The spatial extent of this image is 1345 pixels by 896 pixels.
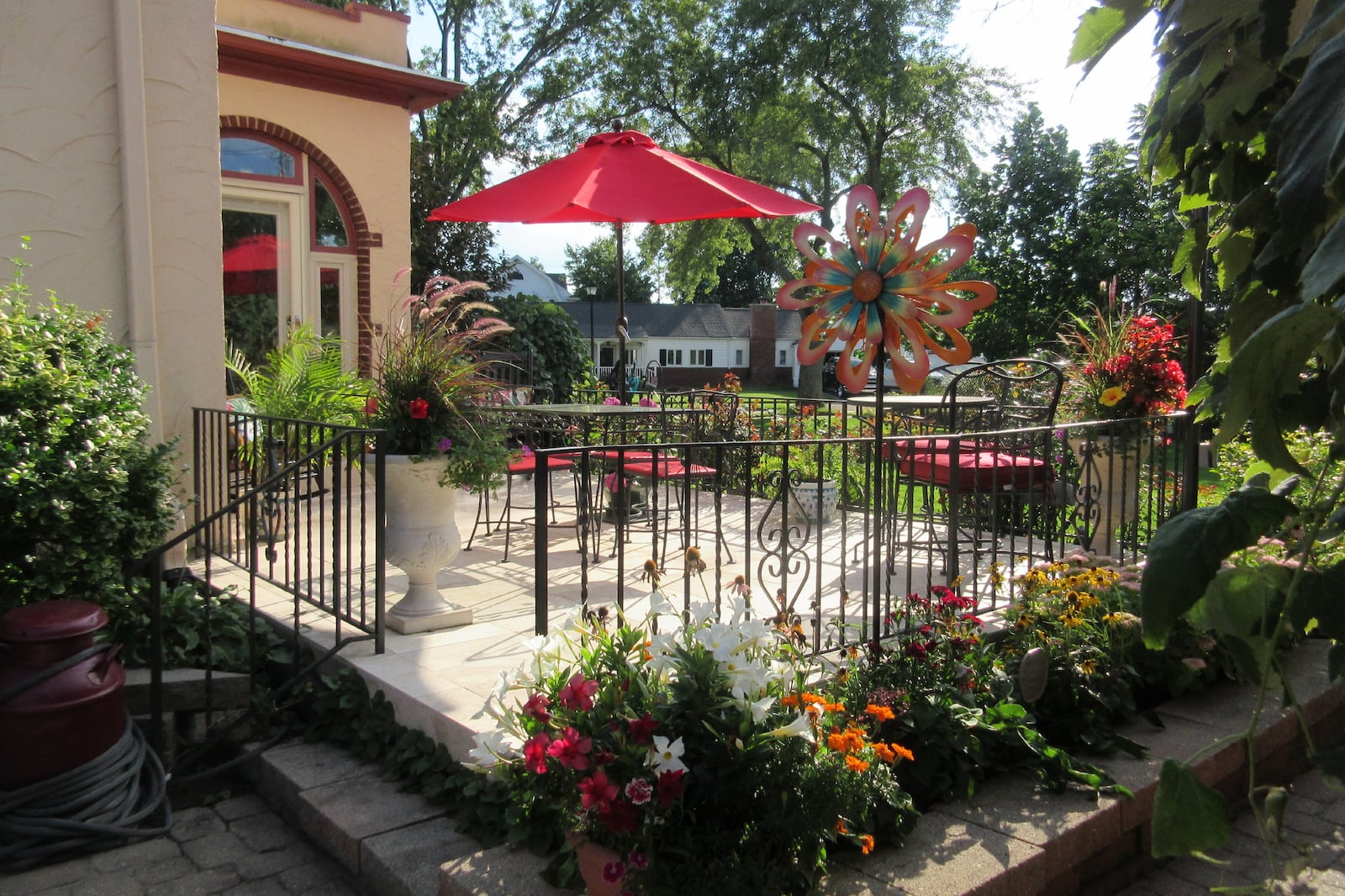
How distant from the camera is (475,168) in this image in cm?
1978

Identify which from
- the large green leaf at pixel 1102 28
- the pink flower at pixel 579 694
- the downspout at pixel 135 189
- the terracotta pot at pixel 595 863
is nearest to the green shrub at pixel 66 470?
the downspout at pixel 135 189

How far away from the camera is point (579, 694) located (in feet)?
7.34

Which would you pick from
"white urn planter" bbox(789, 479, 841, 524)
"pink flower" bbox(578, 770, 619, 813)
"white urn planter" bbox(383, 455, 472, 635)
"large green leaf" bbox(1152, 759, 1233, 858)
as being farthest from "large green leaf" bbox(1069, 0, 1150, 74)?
"white urn planter" bbox(789, 479, 841, 524)

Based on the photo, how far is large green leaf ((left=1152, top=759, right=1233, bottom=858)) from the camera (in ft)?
2.10

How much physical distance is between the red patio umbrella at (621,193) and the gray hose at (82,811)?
3.33 metres

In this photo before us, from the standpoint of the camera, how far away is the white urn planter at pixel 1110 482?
479cm

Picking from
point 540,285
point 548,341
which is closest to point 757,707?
point 548,341

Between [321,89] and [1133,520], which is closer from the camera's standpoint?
[1133,520]

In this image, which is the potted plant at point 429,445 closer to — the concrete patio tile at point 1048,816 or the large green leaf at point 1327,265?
the concrete patio tile at point 1048,816

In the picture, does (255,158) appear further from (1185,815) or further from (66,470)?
(1185,815)

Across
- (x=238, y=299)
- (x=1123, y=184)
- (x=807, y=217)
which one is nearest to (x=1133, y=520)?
(x=238, y=299)

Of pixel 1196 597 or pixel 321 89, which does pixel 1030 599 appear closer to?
pixel 1196 597

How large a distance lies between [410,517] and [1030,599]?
8.18ft

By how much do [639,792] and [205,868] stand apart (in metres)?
1.77
